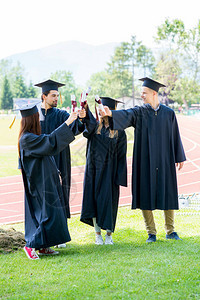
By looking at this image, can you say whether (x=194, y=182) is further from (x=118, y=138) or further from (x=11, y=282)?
(x=11, y=282)

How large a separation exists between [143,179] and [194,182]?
9139mm

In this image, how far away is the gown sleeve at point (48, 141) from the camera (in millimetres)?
4848

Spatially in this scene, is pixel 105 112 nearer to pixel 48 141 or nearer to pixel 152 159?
pixel 48 141

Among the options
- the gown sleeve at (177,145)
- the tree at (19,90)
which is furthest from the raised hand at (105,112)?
the tree at (19,90)

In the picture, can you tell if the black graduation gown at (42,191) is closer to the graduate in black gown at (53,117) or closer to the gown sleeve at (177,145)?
the graduate in black gown at (53,117)

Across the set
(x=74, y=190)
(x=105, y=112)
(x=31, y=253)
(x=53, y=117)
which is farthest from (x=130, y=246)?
(x=74, y=190)

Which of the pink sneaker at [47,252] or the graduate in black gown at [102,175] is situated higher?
the graduate in black gown at [102,175]

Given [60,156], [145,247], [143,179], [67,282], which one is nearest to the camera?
[67,282]

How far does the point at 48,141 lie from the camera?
15.9ft

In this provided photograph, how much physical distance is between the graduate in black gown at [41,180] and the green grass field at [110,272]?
0.27 m

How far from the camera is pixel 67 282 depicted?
3848 millimetres

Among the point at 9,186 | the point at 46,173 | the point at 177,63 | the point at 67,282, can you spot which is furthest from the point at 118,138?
the point at 177,63

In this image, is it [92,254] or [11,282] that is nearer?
[11,282]

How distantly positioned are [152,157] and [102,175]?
2.43ft
